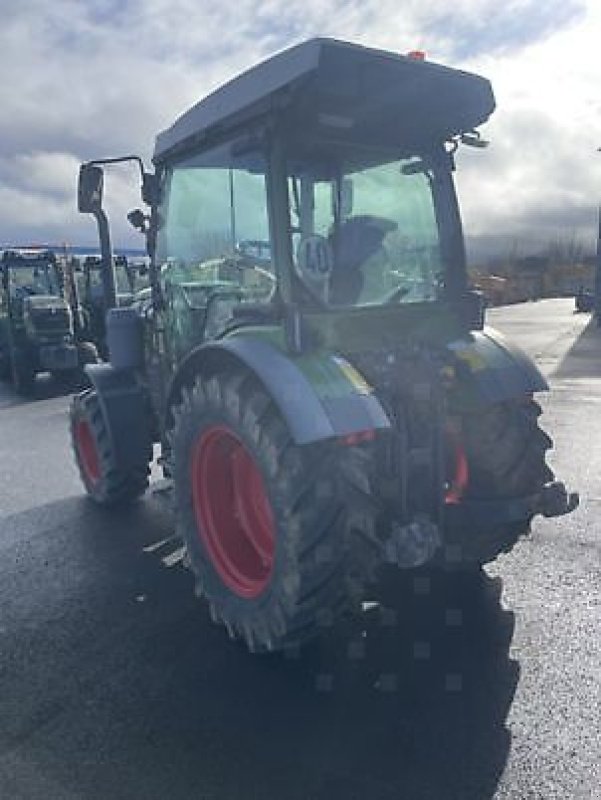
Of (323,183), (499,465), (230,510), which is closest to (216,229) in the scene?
(323,183)

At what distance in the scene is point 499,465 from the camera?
9.68 feet

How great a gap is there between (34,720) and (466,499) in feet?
6.72

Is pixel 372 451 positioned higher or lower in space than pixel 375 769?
higher

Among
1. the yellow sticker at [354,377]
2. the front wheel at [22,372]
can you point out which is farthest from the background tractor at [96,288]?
the yellow sticker at [354,377]

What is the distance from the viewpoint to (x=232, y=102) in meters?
2.92

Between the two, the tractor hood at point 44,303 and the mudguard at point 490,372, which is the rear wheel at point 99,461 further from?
the tractor hood at point 44,303

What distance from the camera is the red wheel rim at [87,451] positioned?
497 centimetres

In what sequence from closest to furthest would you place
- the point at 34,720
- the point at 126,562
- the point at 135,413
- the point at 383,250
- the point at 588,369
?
the point at 34,720 → the point at 383,250 → the point at 126,562 → the point at 135,413 → the point at 588,369

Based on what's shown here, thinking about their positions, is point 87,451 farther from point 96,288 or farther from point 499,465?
point 96,288

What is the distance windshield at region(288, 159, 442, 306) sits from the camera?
296cm

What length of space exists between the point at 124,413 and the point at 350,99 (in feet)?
8.56

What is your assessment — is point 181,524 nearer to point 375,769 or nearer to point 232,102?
point 375,769

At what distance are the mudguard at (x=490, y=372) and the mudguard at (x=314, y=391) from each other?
1.88 ft

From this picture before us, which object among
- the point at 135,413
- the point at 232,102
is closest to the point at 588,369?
the point at 135,413
